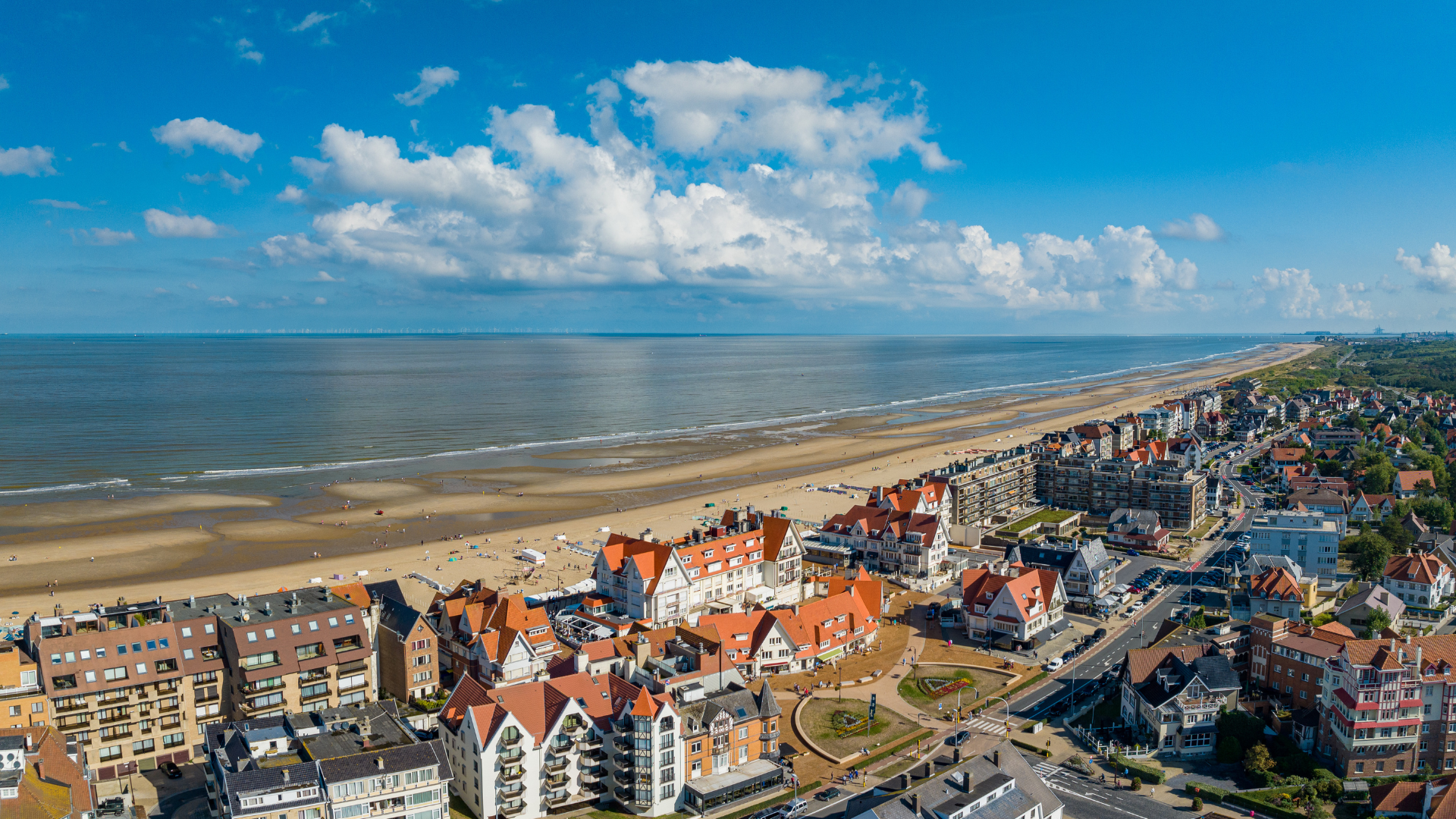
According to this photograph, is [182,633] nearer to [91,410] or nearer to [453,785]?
[453,785]

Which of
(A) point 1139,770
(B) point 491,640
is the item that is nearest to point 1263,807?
(A) point 1139,770

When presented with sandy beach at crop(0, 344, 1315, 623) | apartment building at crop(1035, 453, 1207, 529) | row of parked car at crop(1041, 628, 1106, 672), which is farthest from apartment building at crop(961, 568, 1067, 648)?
apartment building at crop(1035, 453, 1207, 529)

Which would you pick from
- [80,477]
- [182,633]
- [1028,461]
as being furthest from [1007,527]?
[80,477]

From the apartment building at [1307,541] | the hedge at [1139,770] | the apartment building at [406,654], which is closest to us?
the hedge at [1139,770]

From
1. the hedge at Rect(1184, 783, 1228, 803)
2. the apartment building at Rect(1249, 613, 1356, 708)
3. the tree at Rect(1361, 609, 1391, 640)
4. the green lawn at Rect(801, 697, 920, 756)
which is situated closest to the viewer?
the hedge at Rect(1184, 783, 1228, 803)

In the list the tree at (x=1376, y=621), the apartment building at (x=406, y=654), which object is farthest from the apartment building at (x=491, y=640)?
the tree at (x=1376, y=621)

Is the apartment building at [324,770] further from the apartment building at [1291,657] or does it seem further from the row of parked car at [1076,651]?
the apartment building at [1291,657]

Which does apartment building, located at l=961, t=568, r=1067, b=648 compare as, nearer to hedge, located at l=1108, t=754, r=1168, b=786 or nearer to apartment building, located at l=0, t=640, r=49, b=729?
hedge, located at l=1108, t=754, r=1168, b=786
